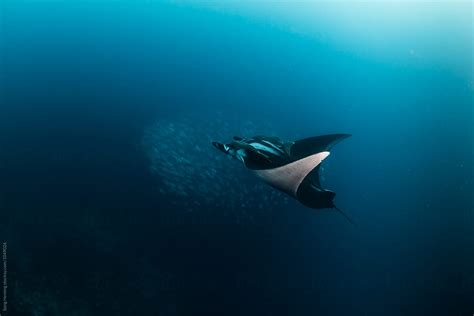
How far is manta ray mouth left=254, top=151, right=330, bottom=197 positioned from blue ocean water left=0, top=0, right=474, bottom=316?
12.7 ft

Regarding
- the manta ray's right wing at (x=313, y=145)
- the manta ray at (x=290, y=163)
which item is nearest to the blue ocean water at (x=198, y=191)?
the manta ray at (x=290, y=163)

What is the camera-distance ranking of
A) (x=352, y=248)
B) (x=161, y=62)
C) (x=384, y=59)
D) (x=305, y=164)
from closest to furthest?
(x=305, y=164) → (x=352, y=248) → (x=161, y=62) → (x=384, y=59)

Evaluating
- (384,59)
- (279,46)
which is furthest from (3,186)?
(384,59)

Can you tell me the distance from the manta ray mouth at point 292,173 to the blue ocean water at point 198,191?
3.87 meters

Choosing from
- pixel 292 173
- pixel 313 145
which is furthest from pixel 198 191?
pixel 292 173

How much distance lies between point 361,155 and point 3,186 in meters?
15.2

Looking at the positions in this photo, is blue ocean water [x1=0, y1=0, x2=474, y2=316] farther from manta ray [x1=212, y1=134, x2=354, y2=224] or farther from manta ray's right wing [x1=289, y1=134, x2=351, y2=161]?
manta ray's right wing [x1=289, y1=134, x2=351, y2=161]

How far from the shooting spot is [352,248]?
35.7ft

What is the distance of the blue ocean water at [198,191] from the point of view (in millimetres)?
8617

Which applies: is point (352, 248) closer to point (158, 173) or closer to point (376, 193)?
point (376, 193)

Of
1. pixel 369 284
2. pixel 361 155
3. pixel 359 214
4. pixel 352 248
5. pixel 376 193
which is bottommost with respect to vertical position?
pixel 369 284

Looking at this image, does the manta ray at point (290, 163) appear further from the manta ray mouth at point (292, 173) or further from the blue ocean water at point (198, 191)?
the blue ocean water at point (198, 191)

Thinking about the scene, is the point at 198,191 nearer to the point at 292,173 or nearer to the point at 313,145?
the point at 313,145

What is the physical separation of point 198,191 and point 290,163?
5.26 meters
